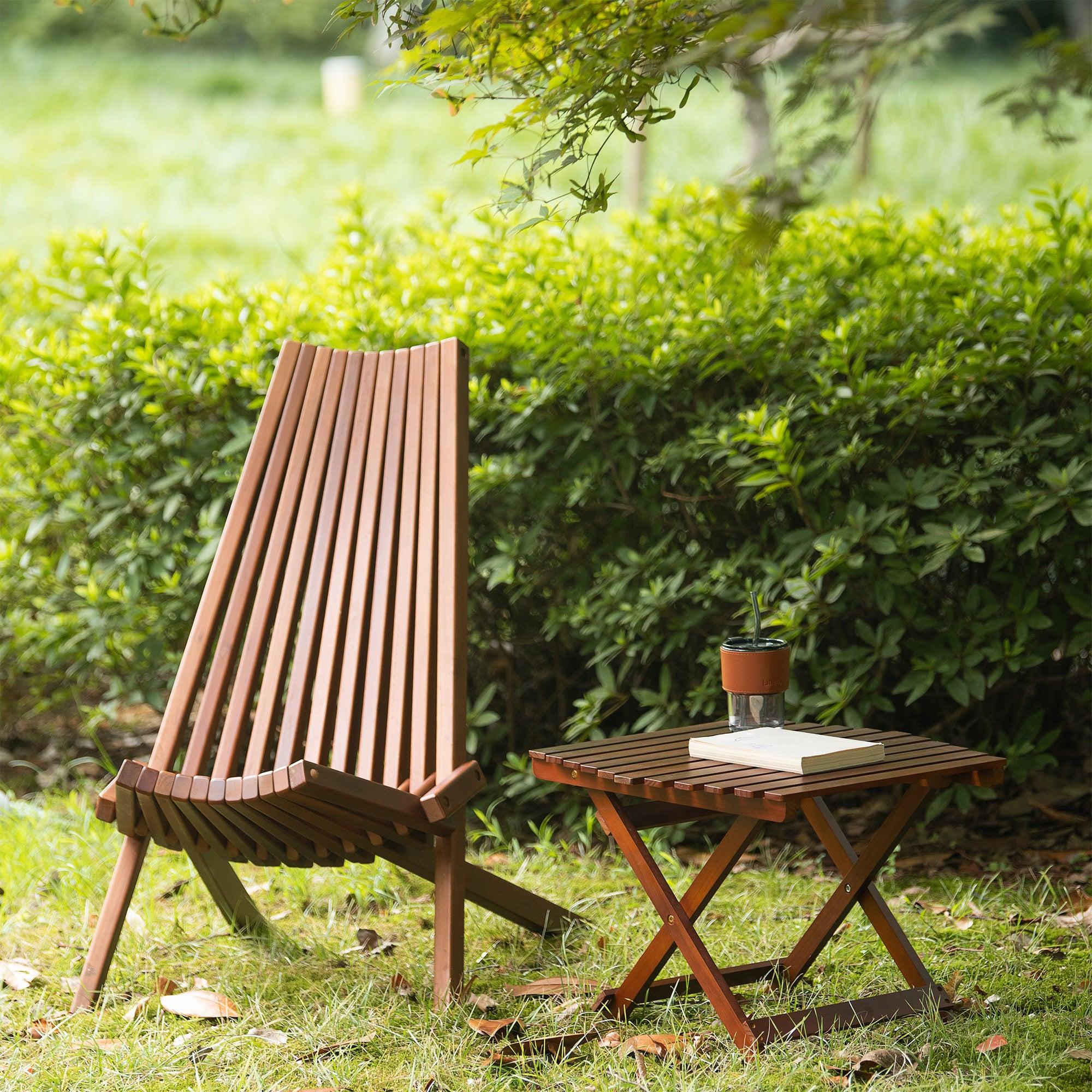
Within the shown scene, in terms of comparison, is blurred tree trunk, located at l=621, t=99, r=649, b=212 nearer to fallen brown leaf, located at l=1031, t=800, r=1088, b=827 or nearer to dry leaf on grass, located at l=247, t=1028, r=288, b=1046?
fallen brown leaf, located at l=1031, t=800, r=1088, b=827

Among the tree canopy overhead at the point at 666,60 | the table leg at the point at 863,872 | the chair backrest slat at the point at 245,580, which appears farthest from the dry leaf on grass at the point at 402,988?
the tree canopy overhead at the point at 666,60

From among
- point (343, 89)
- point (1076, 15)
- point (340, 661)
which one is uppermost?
point (343, 89)

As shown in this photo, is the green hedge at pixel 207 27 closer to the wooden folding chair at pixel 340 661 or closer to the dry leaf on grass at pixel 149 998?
the wooden folding chair at pixel 340 661

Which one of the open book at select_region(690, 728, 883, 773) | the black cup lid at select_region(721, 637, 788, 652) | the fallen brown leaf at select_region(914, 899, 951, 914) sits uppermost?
the black cup lid at select_region(721, 637, 788, 652)

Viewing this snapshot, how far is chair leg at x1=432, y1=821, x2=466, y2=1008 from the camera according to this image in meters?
2.49

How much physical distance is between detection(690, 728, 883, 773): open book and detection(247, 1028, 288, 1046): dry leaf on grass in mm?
963

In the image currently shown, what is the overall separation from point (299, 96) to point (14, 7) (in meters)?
5.67

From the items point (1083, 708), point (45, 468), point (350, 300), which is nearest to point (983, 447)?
point (1083, 708)

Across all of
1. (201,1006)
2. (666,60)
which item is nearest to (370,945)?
(201,1006)

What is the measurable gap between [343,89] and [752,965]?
15518mm

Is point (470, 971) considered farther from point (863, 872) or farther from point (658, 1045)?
point (863, 872)

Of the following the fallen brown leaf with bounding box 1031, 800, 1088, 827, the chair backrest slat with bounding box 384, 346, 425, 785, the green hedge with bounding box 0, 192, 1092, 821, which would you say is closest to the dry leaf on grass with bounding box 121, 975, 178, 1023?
the chair backrest slat with bounding box 384, 346, 425, 785

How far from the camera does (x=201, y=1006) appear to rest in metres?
2.57

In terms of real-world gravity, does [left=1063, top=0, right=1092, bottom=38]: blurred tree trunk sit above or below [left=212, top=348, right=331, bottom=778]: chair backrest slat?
above
